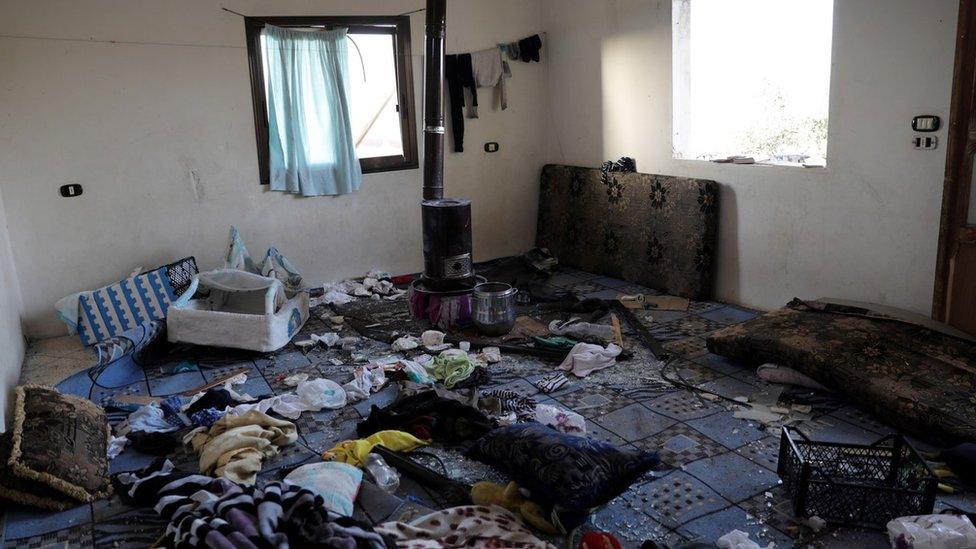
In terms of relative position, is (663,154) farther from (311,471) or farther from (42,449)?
(42,449)

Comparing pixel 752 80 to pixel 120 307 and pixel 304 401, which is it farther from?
pixel 120 307

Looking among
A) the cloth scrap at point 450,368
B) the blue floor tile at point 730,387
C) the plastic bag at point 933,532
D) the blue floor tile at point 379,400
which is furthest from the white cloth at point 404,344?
the plastic bag at point 933,532

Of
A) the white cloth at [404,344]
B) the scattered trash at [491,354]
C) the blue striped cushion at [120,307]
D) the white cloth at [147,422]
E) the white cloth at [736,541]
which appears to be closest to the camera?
the white cloth at [736,541]

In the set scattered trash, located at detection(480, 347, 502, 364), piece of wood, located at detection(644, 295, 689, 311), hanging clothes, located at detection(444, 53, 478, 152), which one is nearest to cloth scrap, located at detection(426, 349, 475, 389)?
scattered trash, located at detection(480, 347, 502, 364)

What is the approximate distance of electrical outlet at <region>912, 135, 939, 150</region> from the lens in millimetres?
3992

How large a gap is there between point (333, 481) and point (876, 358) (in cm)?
265

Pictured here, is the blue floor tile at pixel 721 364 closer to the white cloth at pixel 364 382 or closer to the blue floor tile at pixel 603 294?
the blue floor tile at pixel 603 294

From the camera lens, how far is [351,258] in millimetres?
6332

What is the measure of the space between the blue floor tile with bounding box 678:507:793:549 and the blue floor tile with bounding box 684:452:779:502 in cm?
12

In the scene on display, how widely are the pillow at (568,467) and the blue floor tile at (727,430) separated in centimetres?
73

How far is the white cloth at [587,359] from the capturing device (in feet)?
13.9

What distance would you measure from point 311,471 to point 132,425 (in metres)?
1.17

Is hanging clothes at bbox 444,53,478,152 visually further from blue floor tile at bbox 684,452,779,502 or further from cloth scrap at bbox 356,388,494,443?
blue floor tile at bbox 684,452,779,502

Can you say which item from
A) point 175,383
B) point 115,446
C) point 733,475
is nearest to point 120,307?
point 175,383
